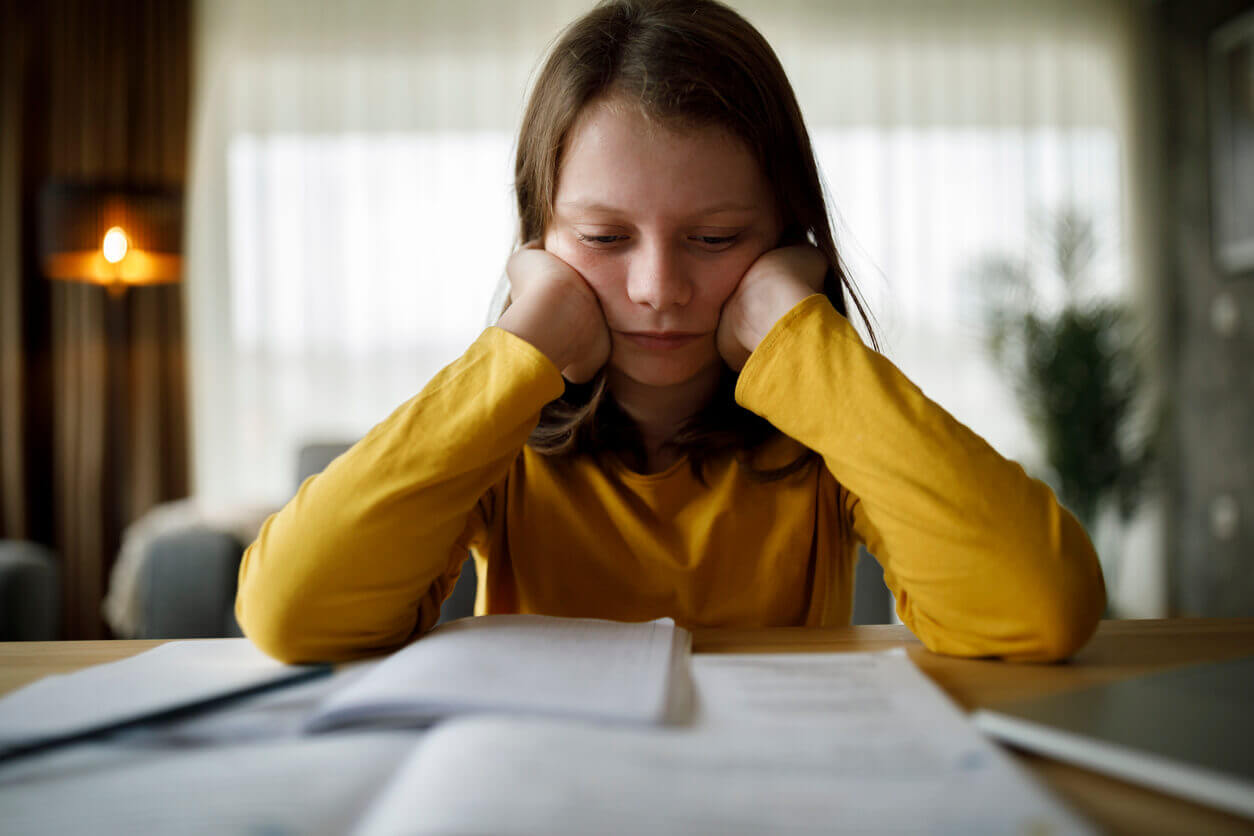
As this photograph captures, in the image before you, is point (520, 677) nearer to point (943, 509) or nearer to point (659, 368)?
point (943, 509)

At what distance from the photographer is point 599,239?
2.53 feet

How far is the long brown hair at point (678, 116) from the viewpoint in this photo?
0.77 m

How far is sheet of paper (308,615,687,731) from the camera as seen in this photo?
40 centimetres

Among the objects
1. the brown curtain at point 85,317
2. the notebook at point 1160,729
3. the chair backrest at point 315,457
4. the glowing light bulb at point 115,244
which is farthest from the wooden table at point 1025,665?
the brown curtain at point 85,317

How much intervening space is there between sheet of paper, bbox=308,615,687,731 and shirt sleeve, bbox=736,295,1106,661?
0.59ft

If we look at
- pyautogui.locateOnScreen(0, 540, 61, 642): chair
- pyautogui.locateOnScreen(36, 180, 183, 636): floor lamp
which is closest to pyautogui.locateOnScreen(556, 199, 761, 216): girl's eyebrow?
pyautogui.locateOnScreen(0, 540, 61, 642): chair

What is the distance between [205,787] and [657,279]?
20.2 inches

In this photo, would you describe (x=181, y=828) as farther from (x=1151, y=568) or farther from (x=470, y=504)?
(x=1151, y=568)

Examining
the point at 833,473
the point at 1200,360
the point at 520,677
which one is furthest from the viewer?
the point at 1200,360


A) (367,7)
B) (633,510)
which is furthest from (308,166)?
(633,510)

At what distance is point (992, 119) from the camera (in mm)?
3301

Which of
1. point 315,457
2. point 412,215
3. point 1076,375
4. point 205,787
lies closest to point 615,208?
point 205,787

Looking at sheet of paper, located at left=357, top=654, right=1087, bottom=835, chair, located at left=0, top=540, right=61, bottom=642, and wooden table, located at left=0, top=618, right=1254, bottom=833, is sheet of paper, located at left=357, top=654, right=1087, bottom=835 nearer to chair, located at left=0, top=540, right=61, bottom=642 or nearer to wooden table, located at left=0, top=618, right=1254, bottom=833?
wooden table, located at left=0, top=618, right=1254, bottom=833

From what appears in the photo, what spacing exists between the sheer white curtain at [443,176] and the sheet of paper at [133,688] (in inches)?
110
